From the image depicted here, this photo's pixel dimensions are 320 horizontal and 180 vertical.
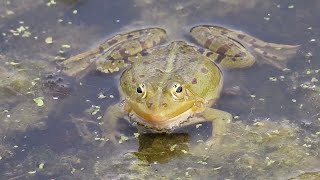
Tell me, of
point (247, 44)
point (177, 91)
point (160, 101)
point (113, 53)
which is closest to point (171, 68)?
point (177, 91)

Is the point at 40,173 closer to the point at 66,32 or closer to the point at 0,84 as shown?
the point at 0,84

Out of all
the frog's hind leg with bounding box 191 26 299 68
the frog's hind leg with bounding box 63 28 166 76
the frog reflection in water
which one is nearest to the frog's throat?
the frog reflection in water

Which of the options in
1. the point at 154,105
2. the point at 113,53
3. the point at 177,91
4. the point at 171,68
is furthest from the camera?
the point at 113,53

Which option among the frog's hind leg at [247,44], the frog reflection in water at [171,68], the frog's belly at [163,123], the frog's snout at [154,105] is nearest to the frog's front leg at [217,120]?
the frog reflection in water at [171,68]

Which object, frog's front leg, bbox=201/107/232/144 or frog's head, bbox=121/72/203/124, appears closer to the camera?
frog's head, bbox=121/72/203/124

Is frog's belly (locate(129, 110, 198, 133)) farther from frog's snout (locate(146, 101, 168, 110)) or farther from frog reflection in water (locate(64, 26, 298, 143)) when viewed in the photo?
frog's snout (locate(146, 101, 168, 110))

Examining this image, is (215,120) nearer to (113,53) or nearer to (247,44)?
(247,44)
